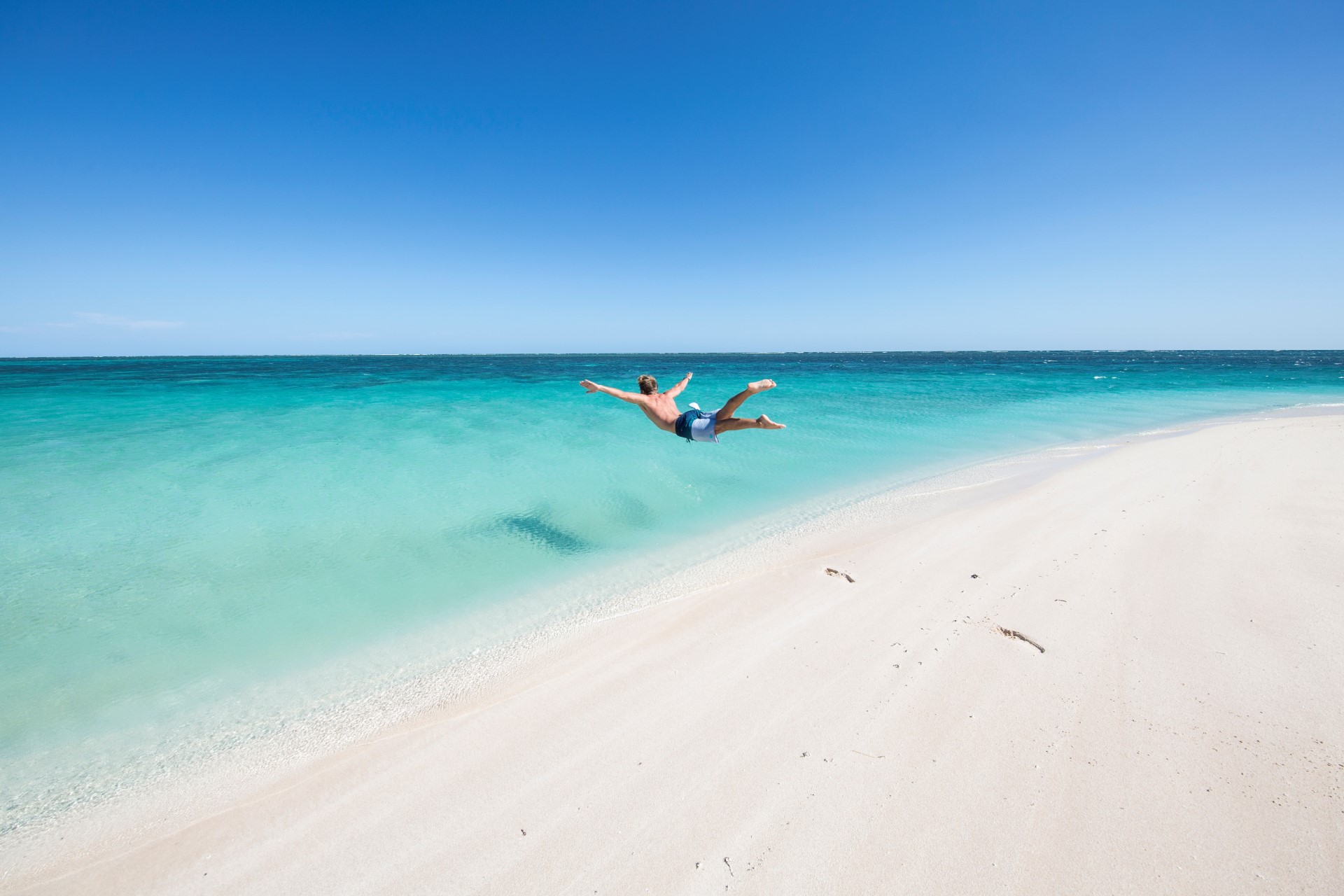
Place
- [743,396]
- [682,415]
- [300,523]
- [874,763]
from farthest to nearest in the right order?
[300,523] → [682,415] → [743,396] → [874,763]

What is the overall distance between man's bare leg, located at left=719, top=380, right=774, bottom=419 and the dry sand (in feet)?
8.26

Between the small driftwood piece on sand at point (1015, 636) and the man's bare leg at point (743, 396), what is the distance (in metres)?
3.24

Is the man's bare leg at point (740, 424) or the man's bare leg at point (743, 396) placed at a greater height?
the man's bare leg at point (743, 396)

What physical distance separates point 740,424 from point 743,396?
0.38 m

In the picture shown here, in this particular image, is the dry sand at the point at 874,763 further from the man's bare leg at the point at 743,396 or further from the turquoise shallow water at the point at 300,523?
the man's bare leg at the point at 743,396

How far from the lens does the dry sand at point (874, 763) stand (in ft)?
8.34

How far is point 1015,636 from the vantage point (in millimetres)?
4211

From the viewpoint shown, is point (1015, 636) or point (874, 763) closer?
point (874, 763)

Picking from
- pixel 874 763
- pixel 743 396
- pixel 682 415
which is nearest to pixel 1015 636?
pixel 874 763

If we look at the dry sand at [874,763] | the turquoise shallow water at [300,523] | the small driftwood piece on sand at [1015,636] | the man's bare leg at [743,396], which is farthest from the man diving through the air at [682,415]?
the small driftwood piece on sand at [1015,636]

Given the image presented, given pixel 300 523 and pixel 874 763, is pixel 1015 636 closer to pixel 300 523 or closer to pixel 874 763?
pixel 874 763

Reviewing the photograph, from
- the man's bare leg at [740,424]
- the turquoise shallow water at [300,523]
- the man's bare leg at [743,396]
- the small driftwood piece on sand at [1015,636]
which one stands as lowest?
the turquoise shallow water at [300,523]

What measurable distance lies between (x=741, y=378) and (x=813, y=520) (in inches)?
1730

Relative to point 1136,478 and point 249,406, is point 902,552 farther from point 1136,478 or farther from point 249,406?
point 249,406
